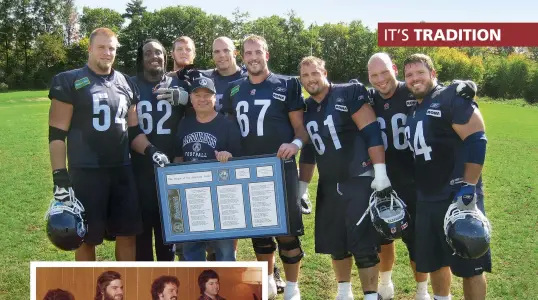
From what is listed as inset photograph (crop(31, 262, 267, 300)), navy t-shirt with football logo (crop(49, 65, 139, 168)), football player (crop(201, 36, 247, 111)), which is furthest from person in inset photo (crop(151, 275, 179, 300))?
football player (crop(201, 36, 247, 111))

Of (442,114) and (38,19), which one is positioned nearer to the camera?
(442,114)

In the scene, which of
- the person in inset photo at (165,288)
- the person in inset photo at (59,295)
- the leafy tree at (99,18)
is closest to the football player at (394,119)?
the person in inset photo at (165,288)

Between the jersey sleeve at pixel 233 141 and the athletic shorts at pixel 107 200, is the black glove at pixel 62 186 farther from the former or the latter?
the jersey sleeve at pixel 233 141

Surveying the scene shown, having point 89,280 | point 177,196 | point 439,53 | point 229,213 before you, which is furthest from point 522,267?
point 439,53

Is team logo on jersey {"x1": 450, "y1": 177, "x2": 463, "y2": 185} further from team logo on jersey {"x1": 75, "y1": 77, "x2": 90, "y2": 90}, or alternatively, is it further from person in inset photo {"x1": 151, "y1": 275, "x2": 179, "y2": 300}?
team logo on jersey {"x1": 75, "y1": 77, "x2": 90, "y2": 90}

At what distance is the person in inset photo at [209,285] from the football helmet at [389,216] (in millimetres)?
1387

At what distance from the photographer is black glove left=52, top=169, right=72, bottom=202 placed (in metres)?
3.95

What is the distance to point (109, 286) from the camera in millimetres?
3299

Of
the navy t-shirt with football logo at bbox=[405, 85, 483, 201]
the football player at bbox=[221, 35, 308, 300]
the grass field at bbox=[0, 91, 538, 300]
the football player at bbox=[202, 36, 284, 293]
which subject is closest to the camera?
the navy t-shirt with football logo at bbox=[405, 85, 483, 201]

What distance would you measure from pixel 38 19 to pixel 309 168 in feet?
215

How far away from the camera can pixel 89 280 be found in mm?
3324

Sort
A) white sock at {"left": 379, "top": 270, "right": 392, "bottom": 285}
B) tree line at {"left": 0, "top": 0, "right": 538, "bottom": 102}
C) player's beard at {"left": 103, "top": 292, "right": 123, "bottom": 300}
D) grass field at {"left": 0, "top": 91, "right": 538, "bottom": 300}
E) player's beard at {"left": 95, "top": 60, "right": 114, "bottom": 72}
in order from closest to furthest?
player's beard at {"left": 103, "top": 292, "right": 123, "bottom": 300} → player's beard at {"left": 95, "top": 60, "right": 114, "bottom": 72} → white sock at {"left": 379, "top": 270, "right": 392, "bottom": 285} → grass field at {"left": 0, "top": 91, "right": 538, "bottom": 300} → tree line at {"left": 0, "top": 0, "right": 538, "bottom": 102}

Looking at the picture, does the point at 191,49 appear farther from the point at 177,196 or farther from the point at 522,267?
the point at 522,267

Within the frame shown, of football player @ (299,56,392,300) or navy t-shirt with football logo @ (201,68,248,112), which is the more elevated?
navy t-shirt with football logo @ (201,68,248,112)
